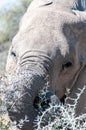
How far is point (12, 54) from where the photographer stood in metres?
5.55

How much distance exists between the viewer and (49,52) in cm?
518

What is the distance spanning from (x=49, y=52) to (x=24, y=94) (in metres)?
0.81

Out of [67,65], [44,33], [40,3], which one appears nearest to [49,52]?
[44,33]

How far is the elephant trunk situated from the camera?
166 inches

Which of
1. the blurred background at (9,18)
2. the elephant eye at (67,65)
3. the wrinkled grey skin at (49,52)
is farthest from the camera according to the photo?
the blurred background at (9,18)

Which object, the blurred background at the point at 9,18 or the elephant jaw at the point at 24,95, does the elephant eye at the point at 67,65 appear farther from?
the blurred background at the point at 9,18

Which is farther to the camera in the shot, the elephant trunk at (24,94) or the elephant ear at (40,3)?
the elephant ear at (40,3)

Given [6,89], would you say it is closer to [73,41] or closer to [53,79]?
[53,79]

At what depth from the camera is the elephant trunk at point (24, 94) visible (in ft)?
13.9

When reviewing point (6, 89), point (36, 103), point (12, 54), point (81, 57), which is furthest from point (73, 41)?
point (6, 89)

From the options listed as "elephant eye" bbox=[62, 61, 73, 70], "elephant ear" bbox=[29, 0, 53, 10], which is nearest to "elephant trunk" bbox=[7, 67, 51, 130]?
"elephant eye" bbox=[62, 61, 73, 70]

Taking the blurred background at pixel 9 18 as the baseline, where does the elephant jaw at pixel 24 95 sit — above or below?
below

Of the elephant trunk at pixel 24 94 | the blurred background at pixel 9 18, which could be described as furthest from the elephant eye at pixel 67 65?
the blurred background at pixel 9 18

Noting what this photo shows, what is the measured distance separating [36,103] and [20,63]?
477mm
